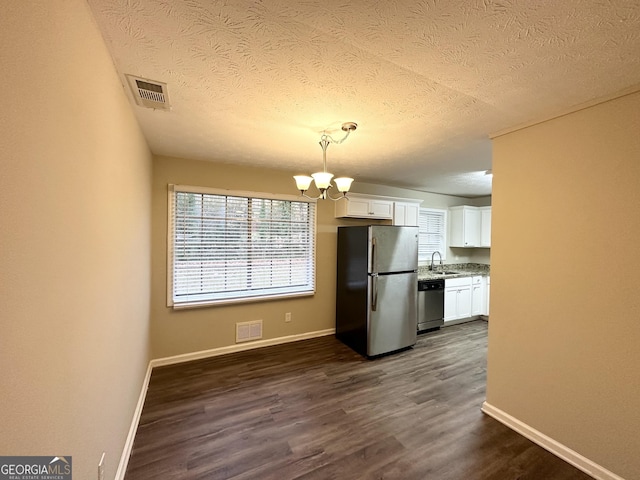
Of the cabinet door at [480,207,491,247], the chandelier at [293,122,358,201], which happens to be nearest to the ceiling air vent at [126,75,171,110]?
the chandelier at [293,122,358,201]

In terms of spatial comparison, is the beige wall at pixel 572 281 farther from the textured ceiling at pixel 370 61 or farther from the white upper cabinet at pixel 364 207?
the white upper cabinet at pixel 364 207

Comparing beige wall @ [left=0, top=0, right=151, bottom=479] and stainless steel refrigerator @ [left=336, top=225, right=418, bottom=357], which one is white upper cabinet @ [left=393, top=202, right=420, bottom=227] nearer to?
stainless steel refrigerator @ [left=336, top=225, right=418, bottom=357]

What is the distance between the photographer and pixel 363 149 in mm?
2699

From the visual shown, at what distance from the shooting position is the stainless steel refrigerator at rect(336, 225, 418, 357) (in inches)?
130

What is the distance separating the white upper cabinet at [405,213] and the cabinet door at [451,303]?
4.34 feet

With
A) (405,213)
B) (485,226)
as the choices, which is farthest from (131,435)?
(485,226)

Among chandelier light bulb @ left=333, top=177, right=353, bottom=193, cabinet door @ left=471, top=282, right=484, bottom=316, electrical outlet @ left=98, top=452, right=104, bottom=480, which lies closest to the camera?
electrical outlet @ left=98, top=452, right=104, bottom=480

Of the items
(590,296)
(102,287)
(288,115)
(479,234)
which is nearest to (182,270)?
(102,287)

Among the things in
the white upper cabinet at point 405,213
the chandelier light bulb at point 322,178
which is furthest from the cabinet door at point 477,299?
the chandelier light bulb at point 322,178

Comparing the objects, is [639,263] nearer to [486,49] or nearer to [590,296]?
[590,296]

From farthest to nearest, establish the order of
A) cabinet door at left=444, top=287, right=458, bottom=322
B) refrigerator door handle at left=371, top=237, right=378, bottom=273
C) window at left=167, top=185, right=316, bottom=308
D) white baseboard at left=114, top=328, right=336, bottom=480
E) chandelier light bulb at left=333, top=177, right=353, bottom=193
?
cabinet door at left=444, top=287, right=458, bottom=322
refrigerator door handle at left=371, top=237, right=378, bottom=273
window at left=167, top=185, right=316, bottom=308
chandelier light bulb at left=333, top=177, right=353, bottom=193
white baseboard at left=114, top=328, right=336, bottom=480

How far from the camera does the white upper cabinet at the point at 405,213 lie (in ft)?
14.1

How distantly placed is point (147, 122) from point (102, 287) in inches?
57.8

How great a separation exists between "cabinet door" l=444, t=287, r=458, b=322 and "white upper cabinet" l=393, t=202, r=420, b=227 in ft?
4.34
